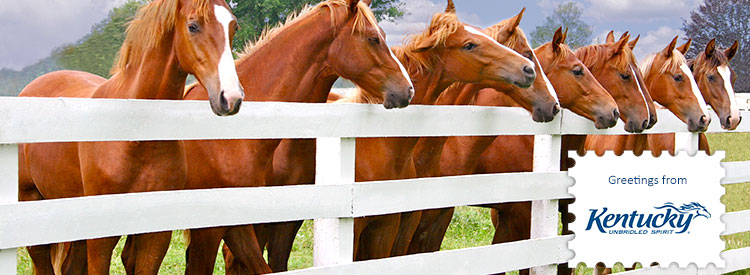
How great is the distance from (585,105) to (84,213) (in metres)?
3.14

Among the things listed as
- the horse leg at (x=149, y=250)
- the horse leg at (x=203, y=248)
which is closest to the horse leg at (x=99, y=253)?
the horse leg at (x=149, y=250)

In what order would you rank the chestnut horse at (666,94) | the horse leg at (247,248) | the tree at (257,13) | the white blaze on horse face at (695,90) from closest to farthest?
1. the horse leg at (247,248)
2. the white blaze on horse face at (695,90)
3. the chestnut horse at (666,94)
4. the tree at (257,13)

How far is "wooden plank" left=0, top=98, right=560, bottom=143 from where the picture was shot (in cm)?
229

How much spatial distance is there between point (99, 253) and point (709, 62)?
5411 millimetres

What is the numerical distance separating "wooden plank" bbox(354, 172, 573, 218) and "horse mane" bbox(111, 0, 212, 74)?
1.03 m

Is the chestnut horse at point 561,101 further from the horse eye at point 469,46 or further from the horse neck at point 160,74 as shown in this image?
the horse neck at point 160,74

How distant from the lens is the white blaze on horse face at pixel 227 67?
106 inches

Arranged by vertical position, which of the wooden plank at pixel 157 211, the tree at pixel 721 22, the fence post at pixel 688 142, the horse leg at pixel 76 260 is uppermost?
the tree at pixel 721 22

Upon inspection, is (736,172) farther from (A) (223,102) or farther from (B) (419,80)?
(A) (223,102)

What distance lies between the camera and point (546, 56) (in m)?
4.80

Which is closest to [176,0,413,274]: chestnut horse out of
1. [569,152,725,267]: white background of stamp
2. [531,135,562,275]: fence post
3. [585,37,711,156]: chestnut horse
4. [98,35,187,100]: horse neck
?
[98,35,187,100]: horse neck

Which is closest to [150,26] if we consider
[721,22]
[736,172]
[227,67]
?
[227,67]

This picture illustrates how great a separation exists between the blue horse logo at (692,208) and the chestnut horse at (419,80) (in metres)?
1.28

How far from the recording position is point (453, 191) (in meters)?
3.57
